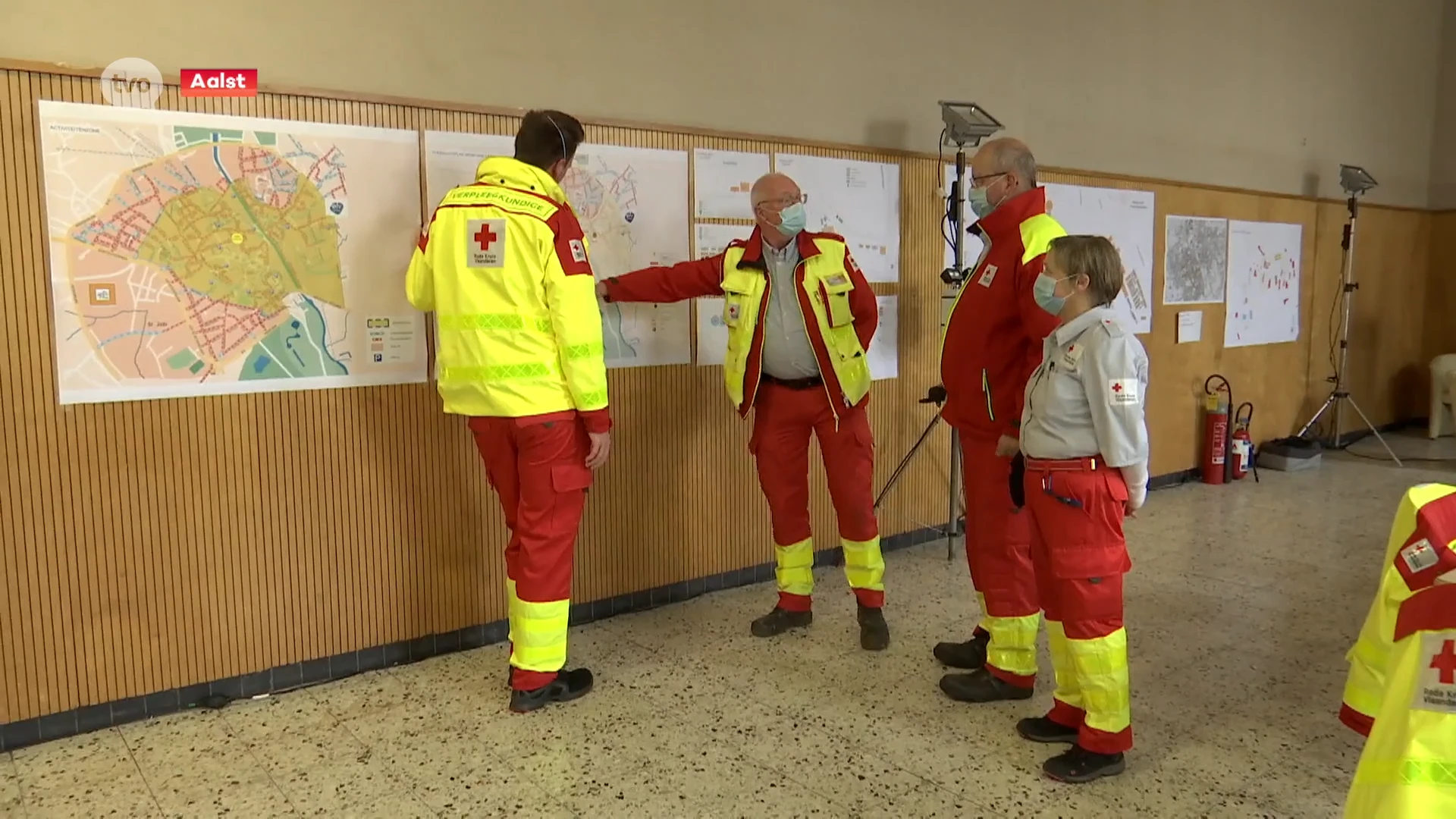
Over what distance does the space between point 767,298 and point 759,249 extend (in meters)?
0.17

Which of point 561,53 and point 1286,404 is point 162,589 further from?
point 1286,404

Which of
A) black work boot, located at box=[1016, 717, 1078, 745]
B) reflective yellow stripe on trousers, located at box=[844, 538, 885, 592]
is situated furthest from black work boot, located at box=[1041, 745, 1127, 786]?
reflective yellow stripe on trousers, located at box=[844, 538, 885, 592]

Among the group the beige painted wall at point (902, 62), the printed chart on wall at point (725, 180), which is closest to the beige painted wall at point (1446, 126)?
the beige painted wall at point (902, 62)

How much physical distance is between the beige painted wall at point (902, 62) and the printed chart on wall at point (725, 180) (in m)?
0.14

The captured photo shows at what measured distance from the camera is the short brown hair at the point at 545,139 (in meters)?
3.05

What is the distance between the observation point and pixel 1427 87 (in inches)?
330

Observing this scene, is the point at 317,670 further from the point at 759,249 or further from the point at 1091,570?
the point at 1091,570

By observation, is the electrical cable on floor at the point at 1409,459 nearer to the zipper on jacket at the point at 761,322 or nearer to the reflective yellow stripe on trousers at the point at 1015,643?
the reflective yellow stripe on trousers at the point at 1015,643

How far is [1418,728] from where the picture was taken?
1450 mm

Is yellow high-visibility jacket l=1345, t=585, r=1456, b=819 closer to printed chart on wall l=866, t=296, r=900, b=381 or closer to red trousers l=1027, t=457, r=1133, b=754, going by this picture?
red trousers l=1027, t=457, r=1133, b=754

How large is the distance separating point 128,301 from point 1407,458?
26.0ft

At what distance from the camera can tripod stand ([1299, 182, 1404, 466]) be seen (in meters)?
7.09

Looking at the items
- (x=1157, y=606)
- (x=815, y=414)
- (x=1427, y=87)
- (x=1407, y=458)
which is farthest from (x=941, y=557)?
(x=1427, y=87)

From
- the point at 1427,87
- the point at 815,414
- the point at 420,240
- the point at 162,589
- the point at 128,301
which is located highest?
the point at 1427,87
